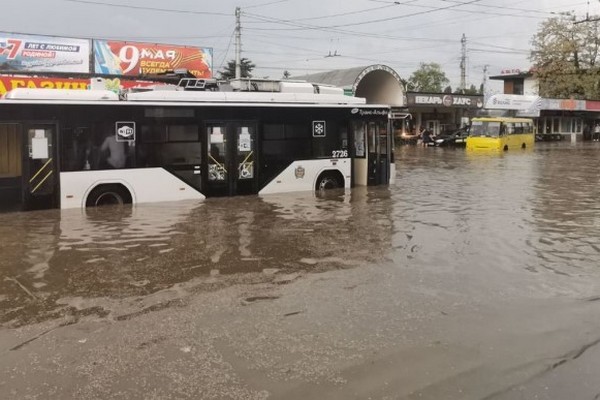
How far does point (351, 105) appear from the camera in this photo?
16.5 meters

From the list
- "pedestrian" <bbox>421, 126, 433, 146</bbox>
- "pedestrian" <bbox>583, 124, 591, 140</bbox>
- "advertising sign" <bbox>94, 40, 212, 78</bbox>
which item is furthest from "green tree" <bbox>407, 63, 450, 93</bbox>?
"advertising sign" <bbox>94, 40, 212, 78</bbox>

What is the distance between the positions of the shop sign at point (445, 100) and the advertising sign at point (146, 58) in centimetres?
2325

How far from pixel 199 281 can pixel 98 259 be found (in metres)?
1.96

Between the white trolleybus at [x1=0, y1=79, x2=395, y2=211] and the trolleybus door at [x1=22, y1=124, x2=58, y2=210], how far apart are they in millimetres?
20

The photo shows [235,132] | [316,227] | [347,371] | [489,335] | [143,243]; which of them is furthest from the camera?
[235,132]

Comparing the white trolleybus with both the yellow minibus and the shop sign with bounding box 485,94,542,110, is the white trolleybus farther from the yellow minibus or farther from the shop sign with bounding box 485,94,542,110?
the shop sign with bounding box 485,94,542,110

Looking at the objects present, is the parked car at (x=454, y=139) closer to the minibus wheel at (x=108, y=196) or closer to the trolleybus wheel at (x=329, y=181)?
the trolleybus wheel at (x=329, y=181)

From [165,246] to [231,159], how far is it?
5.44 meters

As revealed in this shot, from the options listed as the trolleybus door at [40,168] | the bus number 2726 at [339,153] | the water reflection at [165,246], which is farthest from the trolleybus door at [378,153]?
the trolleybus door at [40,168]

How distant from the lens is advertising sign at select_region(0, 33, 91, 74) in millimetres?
26219

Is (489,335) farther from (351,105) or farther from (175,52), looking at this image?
(175,52)

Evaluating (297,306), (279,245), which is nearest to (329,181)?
(279,245)

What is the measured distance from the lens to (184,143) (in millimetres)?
13961

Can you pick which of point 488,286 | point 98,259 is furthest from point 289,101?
point 488,286
